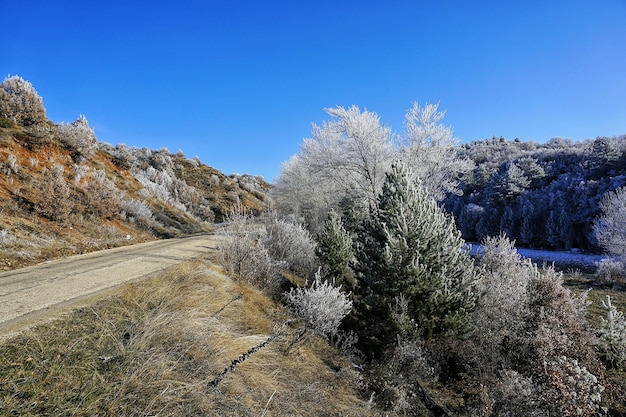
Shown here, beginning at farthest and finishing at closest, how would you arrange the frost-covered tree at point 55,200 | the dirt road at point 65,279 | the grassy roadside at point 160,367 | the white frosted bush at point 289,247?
the white frosted bush at point 289,247
the frost-covered tree at point 55,200
the dirt road at point 65,279
the grassy roadside at point 160,367

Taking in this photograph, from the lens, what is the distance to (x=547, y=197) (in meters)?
41.8

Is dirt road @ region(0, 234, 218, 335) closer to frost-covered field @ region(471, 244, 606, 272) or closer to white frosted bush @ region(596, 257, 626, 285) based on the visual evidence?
white frosted bush @ region(596, 257, 626, 285)

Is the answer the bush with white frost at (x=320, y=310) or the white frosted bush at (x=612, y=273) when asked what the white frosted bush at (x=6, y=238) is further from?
the white frosted bush at (x=612, y=273)

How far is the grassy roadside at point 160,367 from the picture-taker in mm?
2779

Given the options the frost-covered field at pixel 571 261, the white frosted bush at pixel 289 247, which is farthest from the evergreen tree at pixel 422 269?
the frost-covered field at pixel 571 261

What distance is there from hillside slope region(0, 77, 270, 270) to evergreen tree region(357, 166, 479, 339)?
3.99 m

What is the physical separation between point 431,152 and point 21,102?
20399 millimetres

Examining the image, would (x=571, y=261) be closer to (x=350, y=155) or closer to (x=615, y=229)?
(x=615, y=229)

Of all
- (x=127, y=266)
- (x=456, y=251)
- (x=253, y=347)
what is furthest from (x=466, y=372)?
(x=127, y=266)

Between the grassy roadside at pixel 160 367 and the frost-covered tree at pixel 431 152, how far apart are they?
1514 centimetres

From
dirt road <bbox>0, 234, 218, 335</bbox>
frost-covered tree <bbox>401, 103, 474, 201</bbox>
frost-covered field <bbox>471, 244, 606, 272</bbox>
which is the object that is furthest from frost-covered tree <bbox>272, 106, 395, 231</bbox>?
dirt road <bbox>0, 234, 218, 335</bbox>

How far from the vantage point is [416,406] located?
572cm

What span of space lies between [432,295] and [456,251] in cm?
126

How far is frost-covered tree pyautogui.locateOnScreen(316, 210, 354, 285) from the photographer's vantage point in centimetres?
1198
